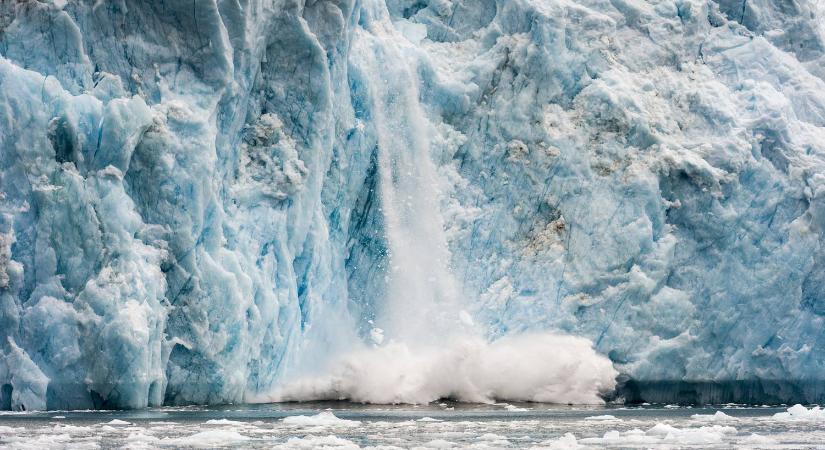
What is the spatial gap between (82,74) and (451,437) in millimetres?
7041

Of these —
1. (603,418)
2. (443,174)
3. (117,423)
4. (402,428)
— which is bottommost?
(117,423)

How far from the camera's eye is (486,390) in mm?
22125

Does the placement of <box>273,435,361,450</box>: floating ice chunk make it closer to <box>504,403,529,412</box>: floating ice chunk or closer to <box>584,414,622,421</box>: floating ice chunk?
<box>584,414,622,421</box>: floating ice chunk

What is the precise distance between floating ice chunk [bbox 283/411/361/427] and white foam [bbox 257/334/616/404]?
426cm

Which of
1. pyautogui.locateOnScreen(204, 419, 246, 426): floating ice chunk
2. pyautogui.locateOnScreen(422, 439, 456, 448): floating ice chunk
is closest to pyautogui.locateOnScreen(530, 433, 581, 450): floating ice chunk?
pyautogui.locateOnScreen(422, 439, 456, 448): floating ice chunk

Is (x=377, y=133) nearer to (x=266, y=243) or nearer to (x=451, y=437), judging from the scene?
(x=266, y=243)

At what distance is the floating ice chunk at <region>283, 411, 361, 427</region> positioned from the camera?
54.4 ft

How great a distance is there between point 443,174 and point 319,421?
729cm

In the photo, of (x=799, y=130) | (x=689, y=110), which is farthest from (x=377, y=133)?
(x=799, y=130)

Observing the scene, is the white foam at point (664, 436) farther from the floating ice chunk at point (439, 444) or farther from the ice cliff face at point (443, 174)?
the ice cliff face at point (443, 174)

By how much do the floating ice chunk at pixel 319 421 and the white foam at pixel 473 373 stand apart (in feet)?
14.0

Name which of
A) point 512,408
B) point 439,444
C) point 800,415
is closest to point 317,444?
point 439,444

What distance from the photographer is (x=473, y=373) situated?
22.1m

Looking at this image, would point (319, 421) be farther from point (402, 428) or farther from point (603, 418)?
point (603, 418)
